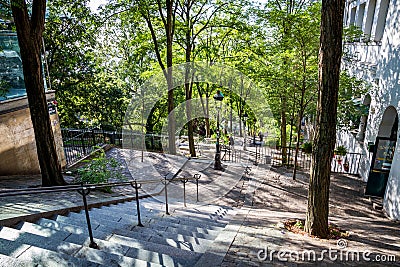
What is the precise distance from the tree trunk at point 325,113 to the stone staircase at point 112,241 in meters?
1.73

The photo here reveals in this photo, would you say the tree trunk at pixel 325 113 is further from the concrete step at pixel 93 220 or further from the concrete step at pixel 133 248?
the concrete step at pixel 93 220

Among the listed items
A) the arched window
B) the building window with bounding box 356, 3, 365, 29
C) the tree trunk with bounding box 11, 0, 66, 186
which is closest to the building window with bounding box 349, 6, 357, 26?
the building window with bounding box 356, 3, 365, 29

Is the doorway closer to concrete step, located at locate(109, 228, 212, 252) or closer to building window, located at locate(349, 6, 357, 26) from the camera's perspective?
concrete step, located at locate(109, 228, 212, 252)

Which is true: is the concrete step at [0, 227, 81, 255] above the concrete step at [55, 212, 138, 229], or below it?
above

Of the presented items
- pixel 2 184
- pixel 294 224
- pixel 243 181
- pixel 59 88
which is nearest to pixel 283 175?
pixel 243 181

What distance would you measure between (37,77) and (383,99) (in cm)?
1017

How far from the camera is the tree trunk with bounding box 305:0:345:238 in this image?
3986 mm

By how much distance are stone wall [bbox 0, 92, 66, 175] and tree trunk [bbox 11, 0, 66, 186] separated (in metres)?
1.69

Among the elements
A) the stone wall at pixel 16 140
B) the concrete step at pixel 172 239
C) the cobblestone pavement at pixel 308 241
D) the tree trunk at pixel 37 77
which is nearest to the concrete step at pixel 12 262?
the concrete step at pixel 172 239

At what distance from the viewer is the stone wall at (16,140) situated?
6680 mm

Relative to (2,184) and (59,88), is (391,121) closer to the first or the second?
(2,184)

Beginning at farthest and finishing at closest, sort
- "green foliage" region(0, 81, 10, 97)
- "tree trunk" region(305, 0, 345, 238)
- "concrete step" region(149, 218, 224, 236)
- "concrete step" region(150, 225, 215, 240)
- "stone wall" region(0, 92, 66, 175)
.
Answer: "stone wall" region(0, 92, 66, 175)
"green foliage" region(0, 81, 10, 97)
"concrete step" region(149, 218, 224, 236)
"concrete step" region(150, 225, 215, 240)
"tree trunk" region(305, 0, 345, 238)

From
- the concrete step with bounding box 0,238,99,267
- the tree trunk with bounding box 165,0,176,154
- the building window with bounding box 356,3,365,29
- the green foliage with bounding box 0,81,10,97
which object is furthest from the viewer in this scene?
the building window with bounding box 356,3,365,29

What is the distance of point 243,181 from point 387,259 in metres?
6.31
